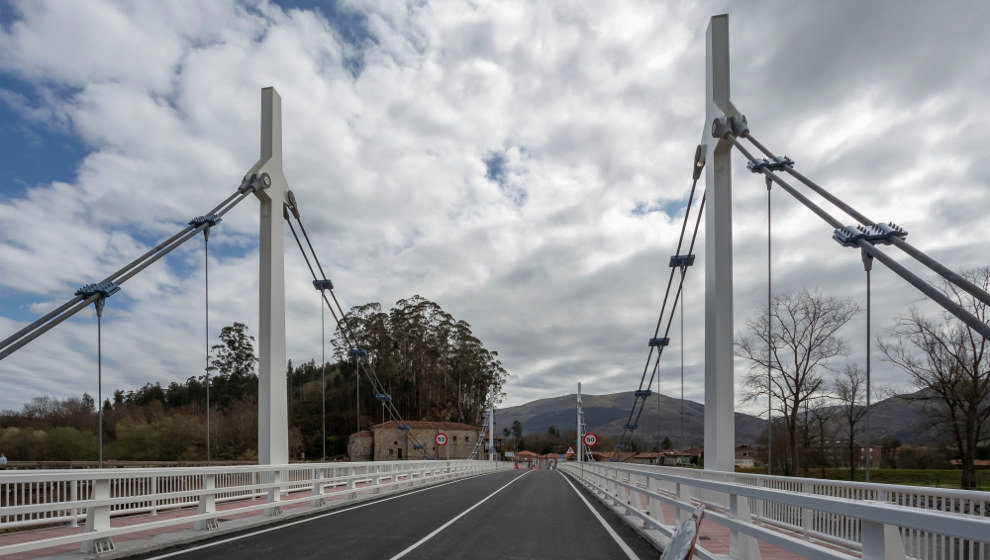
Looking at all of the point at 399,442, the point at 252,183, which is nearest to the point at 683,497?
the point at 252,183

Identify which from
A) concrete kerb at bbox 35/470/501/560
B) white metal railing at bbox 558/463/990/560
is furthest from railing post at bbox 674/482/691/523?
concrete kerb at bbox 35/470/501/560

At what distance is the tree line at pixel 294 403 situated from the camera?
49.7 metres

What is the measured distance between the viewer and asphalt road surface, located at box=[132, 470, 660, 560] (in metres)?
9.36

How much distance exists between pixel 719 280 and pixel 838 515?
760 centimetres

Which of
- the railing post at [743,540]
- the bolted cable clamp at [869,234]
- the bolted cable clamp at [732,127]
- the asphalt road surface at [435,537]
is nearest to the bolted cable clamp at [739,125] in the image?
the bolted cable clamp at [732,127]

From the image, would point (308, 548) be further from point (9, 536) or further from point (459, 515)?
point (459, 515)

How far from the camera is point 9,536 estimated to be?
34.3 ft

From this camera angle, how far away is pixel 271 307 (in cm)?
1828

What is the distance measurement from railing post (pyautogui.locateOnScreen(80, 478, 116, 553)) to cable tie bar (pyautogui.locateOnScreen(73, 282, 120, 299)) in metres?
6.55

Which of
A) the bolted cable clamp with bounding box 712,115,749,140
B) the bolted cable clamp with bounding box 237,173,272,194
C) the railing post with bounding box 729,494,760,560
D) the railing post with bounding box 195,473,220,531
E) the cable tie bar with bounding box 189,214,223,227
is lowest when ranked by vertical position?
the railing post with bounding box 195,473,220,531

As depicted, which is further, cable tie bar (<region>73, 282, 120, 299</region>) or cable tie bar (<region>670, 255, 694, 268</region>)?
cable tie bar (<region>670, 255, 694, 268</region>)

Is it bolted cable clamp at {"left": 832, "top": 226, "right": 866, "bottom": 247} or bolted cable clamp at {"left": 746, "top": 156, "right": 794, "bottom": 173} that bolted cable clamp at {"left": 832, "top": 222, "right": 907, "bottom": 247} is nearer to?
bolted cable clamp at {"left": 832, "top": 226, "right": 866, "bottom": 247}

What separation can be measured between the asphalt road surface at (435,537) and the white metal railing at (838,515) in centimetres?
92

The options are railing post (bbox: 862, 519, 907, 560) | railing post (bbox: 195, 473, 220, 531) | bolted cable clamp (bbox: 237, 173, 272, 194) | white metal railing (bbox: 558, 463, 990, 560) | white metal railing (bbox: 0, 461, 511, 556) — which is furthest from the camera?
bolted cable clamp (bbox: 237, 173, 272, 194)
